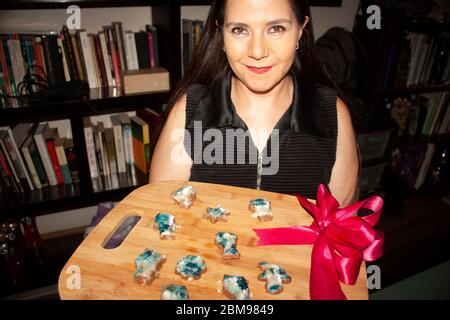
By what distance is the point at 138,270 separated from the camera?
0.63 meters

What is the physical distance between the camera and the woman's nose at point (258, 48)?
94 centimetres

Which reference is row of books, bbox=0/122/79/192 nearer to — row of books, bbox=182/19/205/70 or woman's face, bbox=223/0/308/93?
row of books, bbox=182/19/205/70

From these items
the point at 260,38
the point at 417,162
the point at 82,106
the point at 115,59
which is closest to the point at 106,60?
the point at 115,59

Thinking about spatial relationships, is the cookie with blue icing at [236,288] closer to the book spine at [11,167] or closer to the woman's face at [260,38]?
the woman's face at [260,38]

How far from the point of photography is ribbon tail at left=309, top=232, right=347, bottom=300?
627 millimetres

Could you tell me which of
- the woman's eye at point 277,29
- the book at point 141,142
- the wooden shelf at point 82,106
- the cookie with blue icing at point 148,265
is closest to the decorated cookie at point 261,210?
the cookie with blue icing at point 148,265

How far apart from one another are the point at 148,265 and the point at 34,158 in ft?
4.99

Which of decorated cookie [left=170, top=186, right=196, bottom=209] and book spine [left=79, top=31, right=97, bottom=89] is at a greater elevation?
book spine [left=79, top=31, right=97, bottom=89]

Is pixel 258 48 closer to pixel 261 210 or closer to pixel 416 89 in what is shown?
pixel 261 210

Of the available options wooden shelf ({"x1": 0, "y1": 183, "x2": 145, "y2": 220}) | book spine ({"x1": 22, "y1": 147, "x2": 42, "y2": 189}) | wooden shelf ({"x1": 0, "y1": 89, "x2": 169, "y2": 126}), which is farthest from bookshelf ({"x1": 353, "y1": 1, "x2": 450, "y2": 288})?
book spine ({"x1": 22, "y1": 147, "x2": 42, "y2": 189})

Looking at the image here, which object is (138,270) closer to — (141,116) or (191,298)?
(191,298)

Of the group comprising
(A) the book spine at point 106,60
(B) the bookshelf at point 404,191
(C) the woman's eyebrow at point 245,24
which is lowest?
(B) the bookshelf at point 404,191

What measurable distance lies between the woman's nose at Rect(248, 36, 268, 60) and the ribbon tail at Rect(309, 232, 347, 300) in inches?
19.5

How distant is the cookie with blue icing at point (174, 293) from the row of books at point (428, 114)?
2.61 metres
